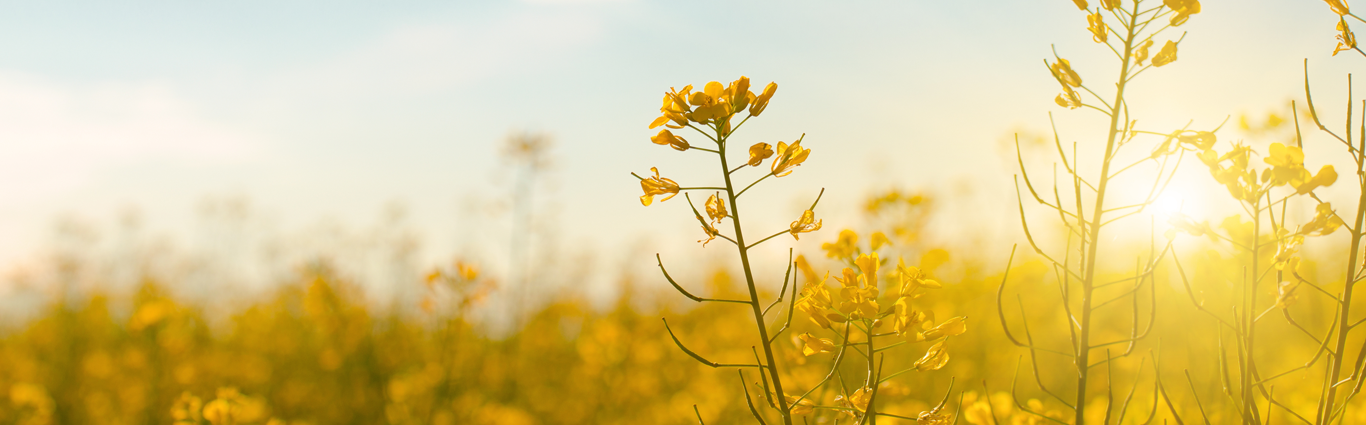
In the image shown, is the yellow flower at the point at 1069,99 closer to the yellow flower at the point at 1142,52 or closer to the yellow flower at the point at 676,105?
the yellow flower at the point at 1142,52

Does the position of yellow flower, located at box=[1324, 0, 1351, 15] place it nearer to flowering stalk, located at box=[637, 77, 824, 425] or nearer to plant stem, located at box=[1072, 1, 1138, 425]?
plant stem, located at box=[1072, 1, 1138, 425]

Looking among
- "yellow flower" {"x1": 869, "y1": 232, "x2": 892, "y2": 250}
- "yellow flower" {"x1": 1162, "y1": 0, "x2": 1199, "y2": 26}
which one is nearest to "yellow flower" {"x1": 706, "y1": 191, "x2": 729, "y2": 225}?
"yellow flower" {"x1": 869, "y1": 232, "x2": 892, "y2": 250}

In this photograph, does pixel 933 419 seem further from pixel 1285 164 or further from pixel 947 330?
pixel 1285 164

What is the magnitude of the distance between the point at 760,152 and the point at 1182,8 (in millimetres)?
733

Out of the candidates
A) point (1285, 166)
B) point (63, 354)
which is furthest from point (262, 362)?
point (1285, 166)

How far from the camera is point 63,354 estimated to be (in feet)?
21.5

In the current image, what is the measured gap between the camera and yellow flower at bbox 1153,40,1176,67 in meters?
1.05

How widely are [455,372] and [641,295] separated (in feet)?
13.9

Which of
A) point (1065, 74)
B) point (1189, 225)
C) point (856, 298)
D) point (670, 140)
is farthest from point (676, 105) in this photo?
point (1189, 225)

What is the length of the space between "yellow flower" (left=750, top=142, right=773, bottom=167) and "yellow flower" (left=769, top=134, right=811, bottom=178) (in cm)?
2

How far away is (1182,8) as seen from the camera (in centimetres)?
105

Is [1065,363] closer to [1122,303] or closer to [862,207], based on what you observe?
[1122,303]

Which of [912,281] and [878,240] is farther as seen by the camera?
[878,240]

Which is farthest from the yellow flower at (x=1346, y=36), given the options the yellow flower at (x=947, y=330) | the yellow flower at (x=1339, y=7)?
the yellow flower at (x=947, y=330)
